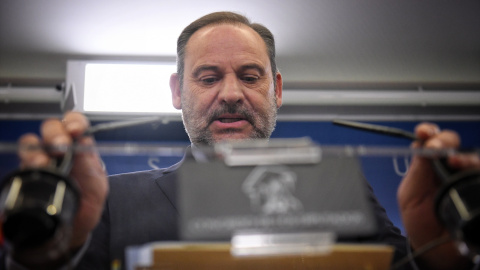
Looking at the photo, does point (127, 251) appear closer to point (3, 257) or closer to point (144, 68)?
point (3, 257)

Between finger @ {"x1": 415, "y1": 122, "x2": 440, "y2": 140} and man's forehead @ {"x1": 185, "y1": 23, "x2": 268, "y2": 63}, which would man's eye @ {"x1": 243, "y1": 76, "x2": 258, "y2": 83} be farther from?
finger @ {"x1": 415, "y1": 122, "x2": 440, "y2": 140}

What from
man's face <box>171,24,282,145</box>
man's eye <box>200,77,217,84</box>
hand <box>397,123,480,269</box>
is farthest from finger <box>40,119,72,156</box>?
man's eye <box>200,77,217,84</box>

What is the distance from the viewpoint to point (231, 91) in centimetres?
137

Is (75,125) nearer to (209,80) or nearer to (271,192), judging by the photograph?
(271,192)

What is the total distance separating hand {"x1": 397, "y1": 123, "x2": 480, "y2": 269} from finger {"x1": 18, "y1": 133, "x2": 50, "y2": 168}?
1.62 ft

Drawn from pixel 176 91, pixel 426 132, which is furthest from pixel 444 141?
pixel 176 91

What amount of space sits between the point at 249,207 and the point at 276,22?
2.56m

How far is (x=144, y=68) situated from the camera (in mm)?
3291

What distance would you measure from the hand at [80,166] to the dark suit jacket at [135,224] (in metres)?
0.06

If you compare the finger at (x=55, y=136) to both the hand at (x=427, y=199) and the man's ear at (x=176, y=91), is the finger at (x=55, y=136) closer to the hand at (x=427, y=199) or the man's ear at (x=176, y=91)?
the hand at (x=427, y=199)

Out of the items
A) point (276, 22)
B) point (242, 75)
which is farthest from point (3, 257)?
point (276, 22)

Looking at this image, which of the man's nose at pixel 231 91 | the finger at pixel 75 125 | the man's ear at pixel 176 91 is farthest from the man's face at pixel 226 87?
the finger at pixel 75 125

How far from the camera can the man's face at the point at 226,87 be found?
4.45 ft

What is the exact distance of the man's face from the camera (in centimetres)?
136
